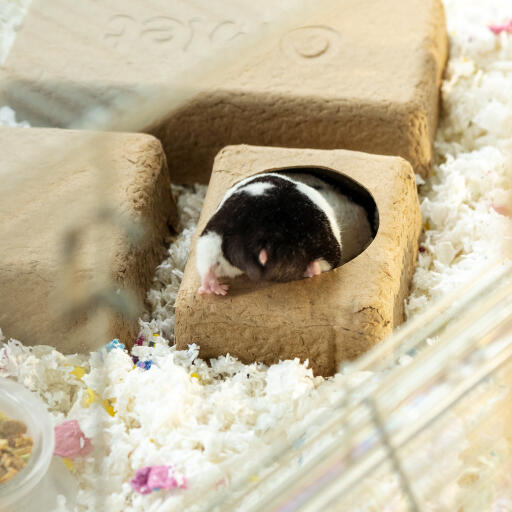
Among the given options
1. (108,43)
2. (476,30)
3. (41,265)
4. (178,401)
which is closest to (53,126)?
(108,43)

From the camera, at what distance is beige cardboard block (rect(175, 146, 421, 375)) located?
5.20 feet

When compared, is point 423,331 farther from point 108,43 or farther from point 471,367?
point 108,43

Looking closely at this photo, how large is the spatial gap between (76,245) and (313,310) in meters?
0.52

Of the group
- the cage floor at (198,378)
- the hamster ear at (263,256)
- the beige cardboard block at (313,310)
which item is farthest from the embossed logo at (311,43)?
the hamster ear at (263,256)

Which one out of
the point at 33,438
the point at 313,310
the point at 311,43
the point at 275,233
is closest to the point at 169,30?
the point at 311,43

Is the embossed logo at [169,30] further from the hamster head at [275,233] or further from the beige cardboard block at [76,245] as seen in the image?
the hamster head at [275,233]

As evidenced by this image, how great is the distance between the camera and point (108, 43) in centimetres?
218

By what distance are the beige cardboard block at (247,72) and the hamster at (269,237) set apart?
426 mm

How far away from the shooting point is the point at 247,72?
6.90ft

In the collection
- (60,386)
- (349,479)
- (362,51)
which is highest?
(349,479)

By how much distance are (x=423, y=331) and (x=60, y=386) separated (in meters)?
0.83

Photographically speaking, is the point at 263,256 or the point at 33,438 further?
the point at 263,256

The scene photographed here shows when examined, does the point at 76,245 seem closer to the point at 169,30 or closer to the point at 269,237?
the point at 269,237

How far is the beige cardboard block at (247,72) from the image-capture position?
2.04 metres
